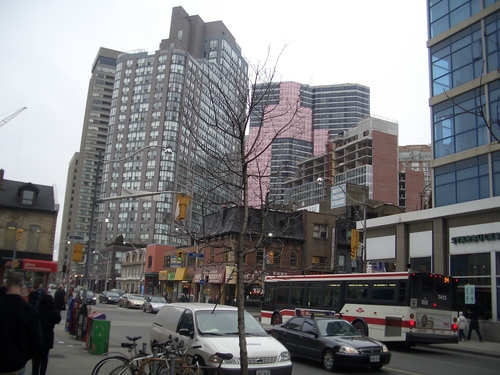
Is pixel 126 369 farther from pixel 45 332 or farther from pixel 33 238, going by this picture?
pixel 33 238

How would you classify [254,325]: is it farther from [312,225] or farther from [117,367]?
[312,225]

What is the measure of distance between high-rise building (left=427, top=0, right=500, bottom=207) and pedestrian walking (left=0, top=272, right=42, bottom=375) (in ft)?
87.3

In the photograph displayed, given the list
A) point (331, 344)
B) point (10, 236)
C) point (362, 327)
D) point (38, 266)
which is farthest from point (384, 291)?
point (10, 236)

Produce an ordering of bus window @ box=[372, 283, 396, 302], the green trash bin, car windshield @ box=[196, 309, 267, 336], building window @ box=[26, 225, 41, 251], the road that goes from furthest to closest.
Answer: building window @ box=[26, 225, 41, 251] → bus window @ box=[372, 283, 396, 302] → the green trash bin → the road → car windshield @ box=[196, 309, 267, 336]

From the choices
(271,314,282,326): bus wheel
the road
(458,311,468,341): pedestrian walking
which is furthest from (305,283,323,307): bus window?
(458,311,468,341): pedestrian walking

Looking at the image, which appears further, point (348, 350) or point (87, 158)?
point (87, 158)

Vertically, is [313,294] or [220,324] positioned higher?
[313,294]

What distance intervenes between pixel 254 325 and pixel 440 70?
2709cm

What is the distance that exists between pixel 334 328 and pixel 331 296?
9529 mm

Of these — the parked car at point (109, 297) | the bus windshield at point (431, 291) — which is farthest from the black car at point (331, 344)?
the parked car at point (109, 297)

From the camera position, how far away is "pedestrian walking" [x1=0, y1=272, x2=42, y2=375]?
16.8ft

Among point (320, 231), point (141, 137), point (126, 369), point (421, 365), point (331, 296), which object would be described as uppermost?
point (141, 137)

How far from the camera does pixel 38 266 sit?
38.8m

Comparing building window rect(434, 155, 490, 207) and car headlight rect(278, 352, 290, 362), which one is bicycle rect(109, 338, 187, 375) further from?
building window rect(434, 155, 490, 207)
